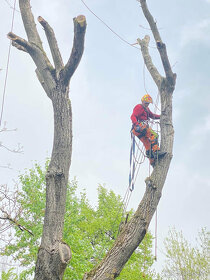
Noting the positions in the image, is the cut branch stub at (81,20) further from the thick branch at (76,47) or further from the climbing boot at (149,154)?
the climbing boot at (149,154)

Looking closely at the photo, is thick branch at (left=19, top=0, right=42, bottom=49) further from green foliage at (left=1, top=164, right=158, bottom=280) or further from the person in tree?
green foliage at (left=1, top=164, right=158, bottom=280)

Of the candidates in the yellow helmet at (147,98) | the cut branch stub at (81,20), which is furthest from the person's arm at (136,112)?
the cut branch stub at (81,20)

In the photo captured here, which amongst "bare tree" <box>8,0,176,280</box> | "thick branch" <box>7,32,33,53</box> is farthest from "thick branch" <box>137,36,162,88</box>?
"thick branch" <box>7,32,33,53</box>

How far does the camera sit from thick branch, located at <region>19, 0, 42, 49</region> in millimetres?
4445

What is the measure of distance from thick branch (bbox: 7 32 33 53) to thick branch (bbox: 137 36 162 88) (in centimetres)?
186

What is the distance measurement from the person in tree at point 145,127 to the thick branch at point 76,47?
5.24ft

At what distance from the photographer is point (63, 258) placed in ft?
10.8

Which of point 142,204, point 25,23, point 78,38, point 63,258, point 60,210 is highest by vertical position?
point 25,23

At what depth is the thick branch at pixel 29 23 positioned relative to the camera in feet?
14.6

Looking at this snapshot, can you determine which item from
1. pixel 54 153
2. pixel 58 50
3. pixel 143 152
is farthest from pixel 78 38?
pixel 143 152

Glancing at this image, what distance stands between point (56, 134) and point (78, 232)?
12.7 metres

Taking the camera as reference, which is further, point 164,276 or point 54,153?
point 164,276

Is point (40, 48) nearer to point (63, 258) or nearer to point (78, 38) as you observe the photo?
point (78, 38)

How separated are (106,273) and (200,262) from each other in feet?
39.3
